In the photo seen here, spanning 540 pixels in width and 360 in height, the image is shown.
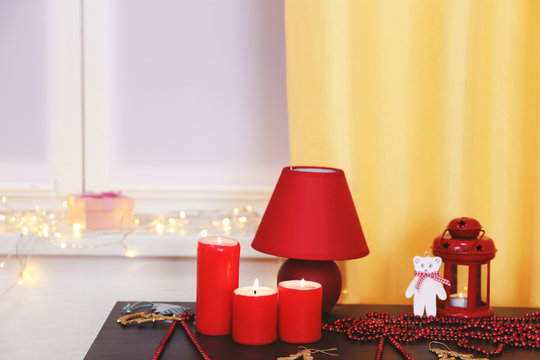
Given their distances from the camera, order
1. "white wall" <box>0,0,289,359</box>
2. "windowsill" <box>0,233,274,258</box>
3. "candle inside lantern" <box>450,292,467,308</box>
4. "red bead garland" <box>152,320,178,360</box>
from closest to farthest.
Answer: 1. "red bead garland" <box>152,320,178,360</box>
2. "candle inside lantern" <box>450,292,467,308</box>
3. "windowsill" <box>0,233,274,258</box>
4. "white wall" <box>0,0,289,359</box>

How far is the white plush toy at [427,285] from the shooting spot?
1.08 m

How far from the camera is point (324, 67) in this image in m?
1.26

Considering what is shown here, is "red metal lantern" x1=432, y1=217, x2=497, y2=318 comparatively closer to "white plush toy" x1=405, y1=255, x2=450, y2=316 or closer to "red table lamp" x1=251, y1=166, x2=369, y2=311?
"white plush toy" x1=405, y1=255, x2=450, y2=316

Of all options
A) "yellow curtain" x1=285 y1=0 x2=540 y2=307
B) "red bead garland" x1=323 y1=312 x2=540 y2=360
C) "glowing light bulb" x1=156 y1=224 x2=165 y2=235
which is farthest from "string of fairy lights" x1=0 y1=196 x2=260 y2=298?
"red bead garland" x1=323 y1=312 x2=540 y2=360

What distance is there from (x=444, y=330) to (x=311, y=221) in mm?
295

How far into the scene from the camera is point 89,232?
143 centimetres

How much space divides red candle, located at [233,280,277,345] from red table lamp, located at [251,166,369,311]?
0.11m

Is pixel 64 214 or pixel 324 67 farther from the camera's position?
pixel 64 214

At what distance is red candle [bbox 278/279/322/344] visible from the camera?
3.16ft

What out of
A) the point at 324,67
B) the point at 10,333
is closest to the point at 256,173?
the point at 324,67

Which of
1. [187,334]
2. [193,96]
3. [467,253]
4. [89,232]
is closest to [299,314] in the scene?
[187,334]

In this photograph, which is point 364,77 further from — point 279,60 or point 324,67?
point 279,60

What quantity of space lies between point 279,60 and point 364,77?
1.16 ft

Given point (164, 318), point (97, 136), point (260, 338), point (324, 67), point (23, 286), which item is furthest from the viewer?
point (97, 136)
